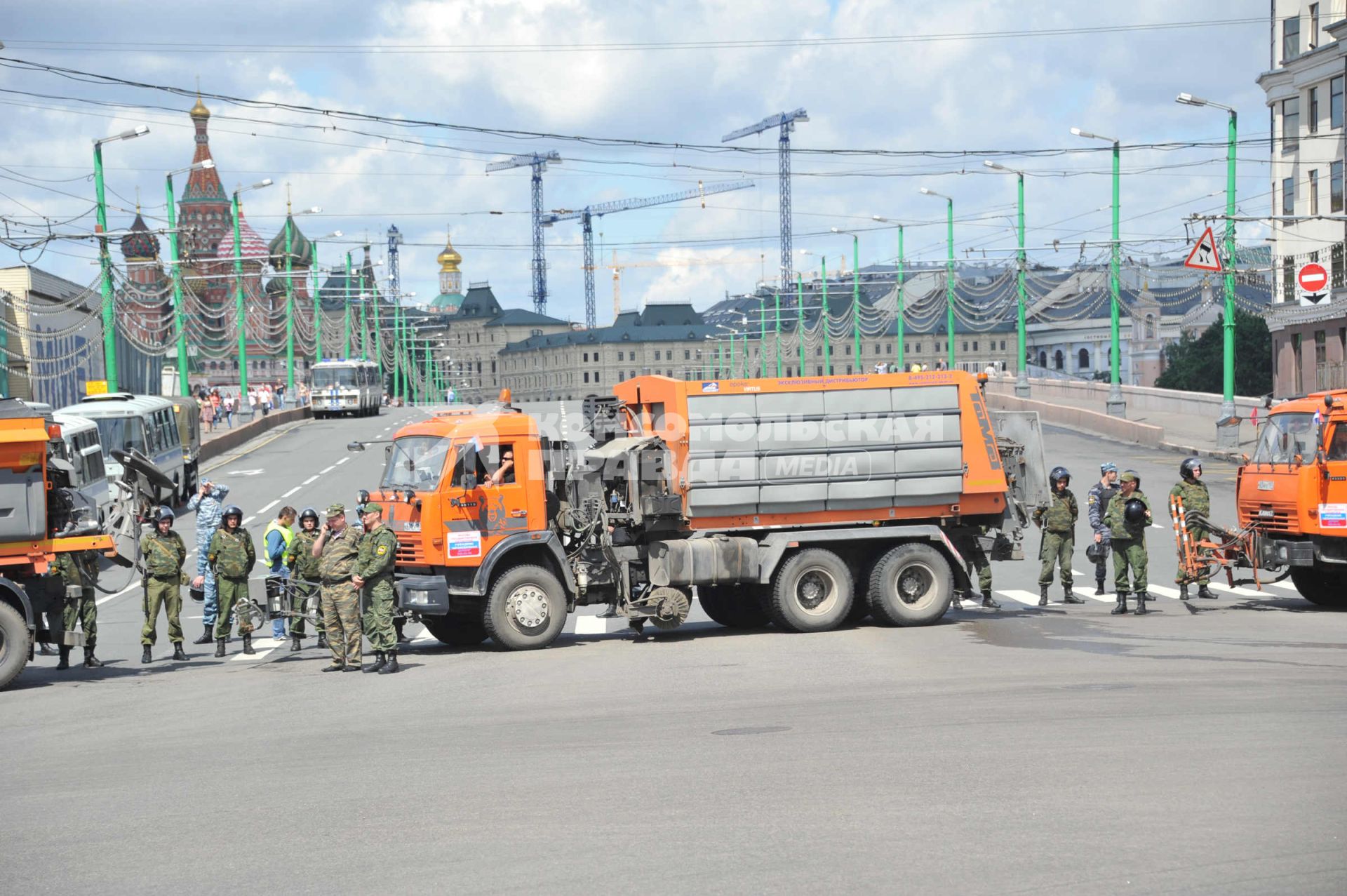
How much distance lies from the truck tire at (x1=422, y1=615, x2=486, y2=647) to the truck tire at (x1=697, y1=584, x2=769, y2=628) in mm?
2640

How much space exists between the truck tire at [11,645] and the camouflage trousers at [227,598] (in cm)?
284

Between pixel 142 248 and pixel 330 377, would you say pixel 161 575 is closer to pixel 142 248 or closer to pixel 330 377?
pixel 330 377

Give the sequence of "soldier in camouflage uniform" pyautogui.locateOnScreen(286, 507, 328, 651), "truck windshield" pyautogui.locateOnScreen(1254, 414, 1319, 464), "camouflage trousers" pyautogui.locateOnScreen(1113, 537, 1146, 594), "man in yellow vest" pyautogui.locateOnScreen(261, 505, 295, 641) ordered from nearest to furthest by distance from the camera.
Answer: "soldier in camouflage uniform" pyautogui.locateOnScreen(286, 507, 328, 651) → "man in yellow vest" pyautogui.locateOnScreen(261, 505, 295, 641) → "camouflage trousers" pyautogui.locateOnScreen(1113, 537, 1146, 594) → "truck windshield" pyautogui.locateOnScreen(1254, 414, 1319, 464)

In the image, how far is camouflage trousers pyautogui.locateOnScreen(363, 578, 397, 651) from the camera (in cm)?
1536

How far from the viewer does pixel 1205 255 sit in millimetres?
40156

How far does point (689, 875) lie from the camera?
7211 millimetres

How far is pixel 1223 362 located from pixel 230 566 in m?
87.5

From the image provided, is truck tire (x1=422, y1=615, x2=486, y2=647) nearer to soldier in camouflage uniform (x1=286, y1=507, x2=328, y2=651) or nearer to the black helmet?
soldier in camouflage uniform (x1=286, y1=507, x2=328, y2=651)

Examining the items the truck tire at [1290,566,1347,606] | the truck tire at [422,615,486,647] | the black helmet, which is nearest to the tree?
the truck tire at [1290,566,1347,606]

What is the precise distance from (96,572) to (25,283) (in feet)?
223

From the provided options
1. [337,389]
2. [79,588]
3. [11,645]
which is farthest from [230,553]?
[337,389]

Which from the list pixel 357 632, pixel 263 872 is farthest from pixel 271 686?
pixel 263 872

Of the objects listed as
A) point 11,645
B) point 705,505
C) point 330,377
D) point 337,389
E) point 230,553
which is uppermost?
point 330,377

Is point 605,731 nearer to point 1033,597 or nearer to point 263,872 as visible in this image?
point 263,872
